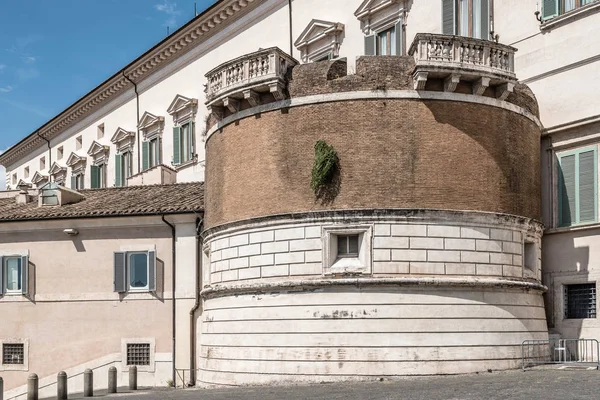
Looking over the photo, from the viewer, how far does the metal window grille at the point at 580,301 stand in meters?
23.1

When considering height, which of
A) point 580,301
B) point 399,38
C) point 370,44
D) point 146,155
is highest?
point 370,44

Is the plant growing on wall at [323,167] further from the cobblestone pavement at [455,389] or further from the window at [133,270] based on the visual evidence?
the window at [133,270]

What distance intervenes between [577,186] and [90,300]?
17253 millimetres

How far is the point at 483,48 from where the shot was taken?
844 inches

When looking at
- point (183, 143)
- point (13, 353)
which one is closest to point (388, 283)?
point (13, 353)

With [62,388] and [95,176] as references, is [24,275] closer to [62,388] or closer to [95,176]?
[62,388]

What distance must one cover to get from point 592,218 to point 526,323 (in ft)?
13.0

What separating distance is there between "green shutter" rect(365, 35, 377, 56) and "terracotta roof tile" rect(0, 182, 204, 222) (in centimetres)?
814

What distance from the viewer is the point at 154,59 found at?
44.1m

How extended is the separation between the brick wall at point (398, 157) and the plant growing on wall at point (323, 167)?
0.20 metres

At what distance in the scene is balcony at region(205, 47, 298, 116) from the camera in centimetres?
2202

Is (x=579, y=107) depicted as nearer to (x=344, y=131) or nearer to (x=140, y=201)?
(x=344, y=131)

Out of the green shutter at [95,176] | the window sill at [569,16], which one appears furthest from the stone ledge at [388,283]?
the green shutter at [95,176]

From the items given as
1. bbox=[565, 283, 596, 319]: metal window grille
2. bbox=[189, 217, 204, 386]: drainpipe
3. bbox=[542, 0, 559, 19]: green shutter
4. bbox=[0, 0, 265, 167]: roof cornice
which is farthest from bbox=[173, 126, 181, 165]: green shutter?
bbox=[565, 283, 596, 319]: metal window grille
